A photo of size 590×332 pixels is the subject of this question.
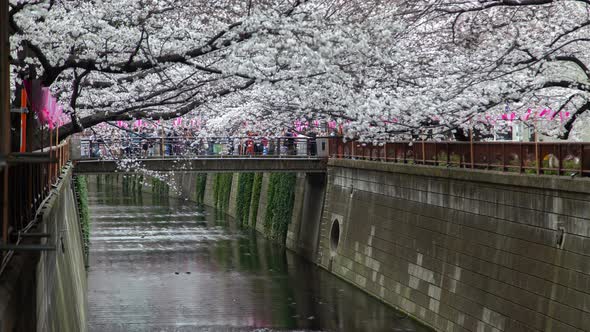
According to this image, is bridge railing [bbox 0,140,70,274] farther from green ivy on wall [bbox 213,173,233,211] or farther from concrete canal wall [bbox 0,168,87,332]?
green ivy on wall [bbox 213,173,233,211]

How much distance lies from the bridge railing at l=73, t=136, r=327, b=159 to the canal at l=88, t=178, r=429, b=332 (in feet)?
14.9

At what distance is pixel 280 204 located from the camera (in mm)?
44688

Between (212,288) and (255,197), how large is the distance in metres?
18.6

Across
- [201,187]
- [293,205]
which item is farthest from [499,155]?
[201,187]

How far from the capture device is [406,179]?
95.3ft

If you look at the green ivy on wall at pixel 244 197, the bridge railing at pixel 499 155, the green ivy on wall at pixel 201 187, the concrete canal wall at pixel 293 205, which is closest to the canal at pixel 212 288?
the concrete canal wall at pixel 293 205

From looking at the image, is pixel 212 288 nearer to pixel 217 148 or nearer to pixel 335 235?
pixel 335 235

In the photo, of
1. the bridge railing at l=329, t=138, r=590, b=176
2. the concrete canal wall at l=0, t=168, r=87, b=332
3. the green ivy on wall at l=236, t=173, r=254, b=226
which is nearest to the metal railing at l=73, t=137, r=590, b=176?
the bridge railing at l=329, t=138, r=590, b=176

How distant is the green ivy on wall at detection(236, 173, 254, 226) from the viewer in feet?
169

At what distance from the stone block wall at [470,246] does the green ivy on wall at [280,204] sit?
822 centimetres

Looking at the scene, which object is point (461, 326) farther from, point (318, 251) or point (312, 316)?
point (318, 251)

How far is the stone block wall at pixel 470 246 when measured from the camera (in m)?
17.9

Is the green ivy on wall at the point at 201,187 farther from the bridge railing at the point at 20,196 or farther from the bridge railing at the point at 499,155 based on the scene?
the bridge railing at the point at 20,196

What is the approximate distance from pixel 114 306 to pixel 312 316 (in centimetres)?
627
